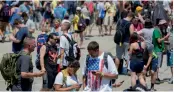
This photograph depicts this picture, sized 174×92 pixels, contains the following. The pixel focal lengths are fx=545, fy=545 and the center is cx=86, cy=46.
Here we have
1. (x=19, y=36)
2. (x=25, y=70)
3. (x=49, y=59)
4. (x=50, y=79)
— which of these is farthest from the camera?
(x=19, y=36)

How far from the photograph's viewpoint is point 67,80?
24.8 ft

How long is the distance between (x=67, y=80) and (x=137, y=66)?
2.93 meters

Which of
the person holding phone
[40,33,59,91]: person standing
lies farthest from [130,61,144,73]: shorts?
the person holding phone

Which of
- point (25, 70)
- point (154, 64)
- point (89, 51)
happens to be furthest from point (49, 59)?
point (154, 64)

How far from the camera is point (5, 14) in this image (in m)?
19.2

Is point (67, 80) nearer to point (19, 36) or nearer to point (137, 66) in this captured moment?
point (137, 66)

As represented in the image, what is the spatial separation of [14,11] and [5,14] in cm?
42

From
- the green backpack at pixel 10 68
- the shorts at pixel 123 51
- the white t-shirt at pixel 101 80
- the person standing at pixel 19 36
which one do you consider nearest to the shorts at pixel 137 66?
the shorts at pixel 123 51

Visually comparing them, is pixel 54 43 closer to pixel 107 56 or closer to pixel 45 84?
pixel 45 84

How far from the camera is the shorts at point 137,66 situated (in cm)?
1015

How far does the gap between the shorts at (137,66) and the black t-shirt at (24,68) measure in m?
3.05

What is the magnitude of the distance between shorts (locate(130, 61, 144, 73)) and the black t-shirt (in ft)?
9.99

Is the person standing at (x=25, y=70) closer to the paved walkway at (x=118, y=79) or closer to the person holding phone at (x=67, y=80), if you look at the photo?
the person holding phone at (x=67, y=80)

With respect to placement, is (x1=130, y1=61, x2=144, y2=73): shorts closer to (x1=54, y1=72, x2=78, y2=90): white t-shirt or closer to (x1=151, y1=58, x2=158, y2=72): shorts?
(x1=151, y1=58, x2=158, y2=72): shorts
